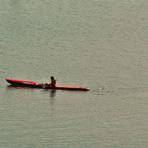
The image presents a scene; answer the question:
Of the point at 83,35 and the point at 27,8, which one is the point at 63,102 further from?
the point at 27,8

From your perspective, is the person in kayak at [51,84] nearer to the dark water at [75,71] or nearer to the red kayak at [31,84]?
the red kayak at [31,84]

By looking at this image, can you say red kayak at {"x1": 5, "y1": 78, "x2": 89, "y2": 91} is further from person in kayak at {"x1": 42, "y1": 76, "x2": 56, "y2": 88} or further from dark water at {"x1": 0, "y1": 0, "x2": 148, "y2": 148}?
dark water at {"x1": 0, "y1": 0, "x2": 148, "y2": 148}

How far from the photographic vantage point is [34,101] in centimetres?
7969

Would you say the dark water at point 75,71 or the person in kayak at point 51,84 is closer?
the dark water at point 75,71

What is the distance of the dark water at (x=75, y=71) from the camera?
70688mm

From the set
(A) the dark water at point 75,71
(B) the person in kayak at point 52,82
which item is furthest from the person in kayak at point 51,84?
(A) the dark water at point 75,71

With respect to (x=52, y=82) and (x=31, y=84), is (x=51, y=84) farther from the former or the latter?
(x=31, y=84)

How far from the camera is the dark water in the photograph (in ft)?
232

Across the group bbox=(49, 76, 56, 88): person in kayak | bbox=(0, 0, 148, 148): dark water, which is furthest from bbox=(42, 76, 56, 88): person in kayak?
bbox=(0, 0, 148, 148): dark water

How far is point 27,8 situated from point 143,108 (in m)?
48.9

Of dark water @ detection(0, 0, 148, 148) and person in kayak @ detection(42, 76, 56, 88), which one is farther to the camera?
person in kayak @ detection(42, 76, 56, 88)

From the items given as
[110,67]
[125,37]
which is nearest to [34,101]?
[110,67]

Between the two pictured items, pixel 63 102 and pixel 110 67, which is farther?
pixel 110 67

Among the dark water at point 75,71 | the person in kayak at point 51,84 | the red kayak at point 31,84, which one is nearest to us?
the dark water at point 75,71
